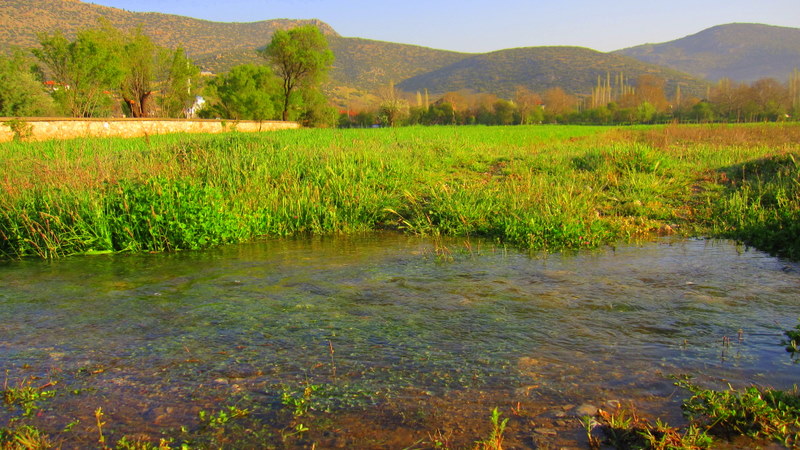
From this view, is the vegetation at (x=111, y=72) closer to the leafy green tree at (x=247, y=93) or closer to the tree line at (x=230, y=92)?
the tree line at (x=230, y=92)

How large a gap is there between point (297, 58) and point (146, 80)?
13164mm

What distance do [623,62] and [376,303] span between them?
399ft

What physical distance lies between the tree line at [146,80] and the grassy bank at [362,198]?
23.2 m

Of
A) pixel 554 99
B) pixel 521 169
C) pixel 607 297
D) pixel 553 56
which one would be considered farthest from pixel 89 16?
pixel 607 297

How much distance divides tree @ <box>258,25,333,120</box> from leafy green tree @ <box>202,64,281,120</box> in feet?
3.37

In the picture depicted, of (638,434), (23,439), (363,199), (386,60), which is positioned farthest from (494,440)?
(386,60)

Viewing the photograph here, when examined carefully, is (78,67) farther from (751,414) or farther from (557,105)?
(557,105)

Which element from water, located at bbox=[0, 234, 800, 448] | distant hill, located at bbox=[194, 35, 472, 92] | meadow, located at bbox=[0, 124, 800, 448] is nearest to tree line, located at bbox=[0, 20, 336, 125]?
meadow, located at bbox=[0, 124, 800, 448]

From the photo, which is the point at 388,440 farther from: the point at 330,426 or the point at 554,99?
the point at 554,99

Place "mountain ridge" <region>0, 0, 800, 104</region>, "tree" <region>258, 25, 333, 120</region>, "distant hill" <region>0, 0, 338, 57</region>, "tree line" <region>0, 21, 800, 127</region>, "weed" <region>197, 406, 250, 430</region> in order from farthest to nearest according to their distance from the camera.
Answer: "mountain ridge" <region>0, 0, 800, 104</region> → "distant hill" <region>0, 0, 338, 57</region> → "tree" <region>258, 25, 333, 120</region> → "tree line" <region>0, 21, 800, 127</region> → "weed" <region>197, 406, 250, 430</region>

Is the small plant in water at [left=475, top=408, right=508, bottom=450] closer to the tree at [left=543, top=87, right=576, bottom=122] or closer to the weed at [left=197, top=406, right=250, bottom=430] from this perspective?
the weed at [left=197, top=406, right=250, bottom=430]

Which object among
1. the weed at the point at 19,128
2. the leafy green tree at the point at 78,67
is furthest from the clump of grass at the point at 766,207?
the leafy green tree at the point at 78,67

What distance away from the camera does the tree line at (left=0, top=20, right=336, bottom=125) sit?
3191 cm

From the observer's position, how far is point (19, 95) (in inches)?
1148
